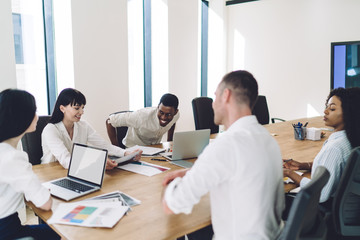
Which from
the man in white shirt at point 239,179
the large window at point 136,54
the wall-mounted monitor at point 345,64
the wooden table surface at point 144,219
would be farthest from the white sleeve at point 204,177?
the wall-mounted monitor at point 345,64

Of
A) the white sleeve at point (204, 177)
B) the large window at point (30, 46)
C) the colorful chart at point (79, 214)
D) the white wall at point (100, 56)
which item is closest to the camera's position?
the white sleeve at point (204, 177)

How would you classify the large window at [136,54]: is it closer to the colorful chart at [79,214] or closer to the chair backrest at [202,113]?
the chair backrest at [202,113]

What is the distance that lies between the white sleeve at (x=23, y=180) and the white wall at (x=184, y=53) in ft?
14.0

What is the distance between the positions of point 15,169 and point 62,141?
94 cm

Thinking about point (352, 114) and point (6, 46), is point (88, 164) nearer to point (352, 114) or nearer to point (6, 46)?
point (352, 114)

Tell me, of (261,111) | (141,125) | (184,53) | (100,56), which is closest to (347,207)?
(141,125)

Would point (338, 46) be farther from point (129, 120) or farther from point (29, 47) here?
point (29, 47)

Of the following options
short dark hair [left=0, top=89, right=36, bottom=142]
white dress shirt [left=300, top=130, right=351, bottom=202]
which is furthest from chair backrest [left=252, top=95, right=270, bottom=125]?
short dark hair [left=0, top=89, right=36, bottom=142]

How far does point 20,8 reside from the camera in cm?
388

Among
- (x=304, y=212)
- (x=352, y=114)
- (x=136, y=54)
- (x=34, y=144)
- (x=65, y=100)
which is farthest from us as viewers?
(x=136, y=54)

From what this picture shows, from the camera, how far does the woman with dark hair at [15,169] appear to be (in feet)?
4.95

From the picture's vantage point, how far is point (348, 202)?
5.96 feet

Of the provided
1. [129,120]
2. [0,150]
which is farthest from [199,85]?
[0,150]

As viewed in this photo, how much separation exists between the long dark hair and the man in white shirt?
803 mm
